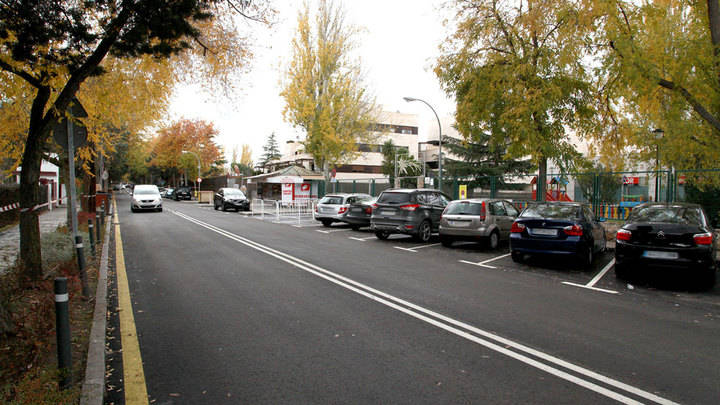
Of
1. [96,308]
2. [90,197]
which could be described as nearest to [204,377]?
[96,308]

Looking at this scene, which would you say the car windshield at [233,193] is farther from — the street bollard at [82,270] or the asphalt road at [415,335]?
the street bollard at [82,270]

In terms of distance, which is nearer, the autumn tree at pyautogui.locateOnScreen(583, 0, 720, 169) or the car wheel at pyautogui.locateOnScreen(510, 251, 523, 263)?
the car wheel at pyautogui.locateOnScreen(510, 251, 523, 263)

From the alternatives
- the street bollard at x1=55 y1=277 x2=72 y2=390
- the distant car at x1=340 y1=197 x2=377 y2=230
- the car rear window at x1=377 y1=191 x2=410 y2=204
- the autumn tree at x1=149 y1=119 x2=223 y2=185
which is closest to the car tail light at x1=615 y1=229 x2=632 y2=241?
the car rear window at x1=377 y1=191 x2=410 y2=204

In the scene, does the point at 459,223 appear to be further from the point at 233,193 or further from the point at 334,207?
the point at 233,193

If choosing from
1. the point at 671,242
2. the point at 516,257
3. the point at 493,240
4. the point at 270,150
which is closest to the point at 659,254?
the point at 671,242

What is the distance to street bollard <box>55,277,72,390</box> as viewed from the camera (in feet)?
11.8

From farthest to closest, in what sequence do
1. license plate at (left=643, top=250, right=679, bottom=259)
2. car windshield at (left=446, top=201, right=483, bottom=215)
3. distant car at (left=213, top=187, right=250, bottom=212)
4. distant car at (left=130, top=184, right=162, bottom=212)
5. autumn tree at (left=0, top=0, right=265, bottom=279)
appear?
1. distant car at (left=213, top=187, right=250, bottom=212)
2. distant car at (left=130, top=184, right=162, bottom=212)
3. car windshield at (left=446, top=201, right=483, bottom=215)
4. license plate at (left=643, top=250, right=679, bottom=259)
5. autumn tree at (left=0, top=0, right=265, bottom=279)

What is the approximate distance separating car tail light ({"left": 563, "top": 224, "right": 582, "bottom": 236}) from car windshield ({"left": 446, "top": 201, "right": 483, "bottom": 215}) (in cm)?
317

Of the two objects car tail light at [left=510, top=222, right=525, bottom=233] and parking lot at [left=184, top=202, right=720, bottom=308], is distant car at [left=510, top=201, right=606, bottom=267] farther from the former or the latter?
parking lot at [left=184, top=202, right=720, bottom=308]

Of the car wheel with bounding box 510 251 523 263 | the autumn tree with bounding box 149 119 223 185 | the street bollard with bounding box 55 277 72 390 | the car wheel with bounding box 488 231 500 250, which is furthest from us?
the autumn tree with bounding box 149 119 223 185

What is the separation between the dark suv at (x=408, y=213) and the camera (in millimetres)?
14062

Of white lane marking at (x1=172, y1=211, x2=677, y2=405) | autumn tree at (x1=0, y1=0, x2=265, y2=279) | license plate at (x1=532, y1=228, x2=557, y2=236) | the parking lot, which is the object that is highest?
autumn tree at (x1=0, y1=0, x2=265, y2=279)

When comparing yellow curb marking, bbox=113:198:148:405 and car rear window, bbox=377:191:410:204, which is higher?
car rear window, bbox=377:191:410:204

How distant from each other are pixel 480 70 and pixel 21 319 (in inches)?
527
